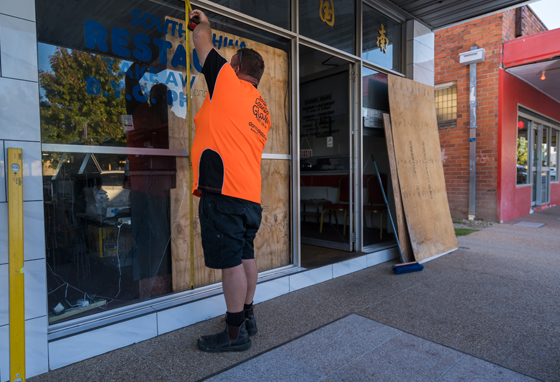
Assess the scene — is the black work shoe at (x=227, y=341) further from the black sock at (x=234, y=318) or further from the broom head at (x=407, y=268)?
the broom head at (x=407, y=268)

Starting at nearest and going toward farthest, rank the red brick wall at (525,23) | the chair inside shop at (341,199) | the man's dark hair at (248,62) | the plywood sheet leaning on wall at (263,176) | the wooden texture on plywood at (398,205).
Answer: the man's dark hair at (248,62) < the plywood sheet leaning on wall at (263,176) < the wooden texture on plywood at (398,205) < the chair inside shop at (341,199) < the red brick wall at (525,23)

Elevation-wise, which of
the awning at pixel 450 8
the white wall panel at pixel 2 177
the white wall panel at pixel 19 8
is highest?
the awning at pixel 450 8

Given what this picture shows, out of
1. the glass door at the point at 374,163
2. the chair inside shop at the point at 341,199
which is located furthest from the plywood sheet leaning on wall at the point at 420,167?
the chair inside shop at the point at 341,199

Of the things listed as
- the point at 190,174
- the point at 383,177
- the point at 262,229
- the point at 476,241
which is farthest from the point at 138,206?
the point at 476,241

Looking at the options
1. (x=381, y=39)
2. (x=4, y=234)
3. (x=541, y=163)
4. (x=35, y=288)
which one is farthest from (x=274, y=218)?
(x=541, y=163)

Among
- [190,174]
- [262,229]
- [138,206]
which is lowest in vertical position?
[262,229]

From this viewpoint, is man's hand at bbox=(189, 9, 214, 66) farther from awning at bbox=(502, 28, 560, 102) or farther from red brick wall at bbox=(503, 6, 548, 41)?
red brick wall at bbox=(503, 6, 548, 41)

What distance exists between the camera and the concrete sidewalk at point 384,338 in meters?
2.02

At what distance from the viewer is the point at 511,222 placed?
7.95 metres

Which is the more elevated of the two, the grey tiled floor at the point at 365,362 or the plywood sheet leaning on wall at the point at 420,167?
the plywood sheet leaning on wall at the point at 420,167

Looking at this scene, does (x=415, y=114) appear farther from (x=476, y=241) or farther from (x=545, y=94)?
(x=545, y=94)

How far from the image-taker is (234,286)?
7.19 feet

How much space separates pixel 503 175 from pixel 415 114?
4.27m

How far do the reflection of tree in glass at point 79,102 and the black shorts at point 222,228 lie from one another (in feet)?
2.93
